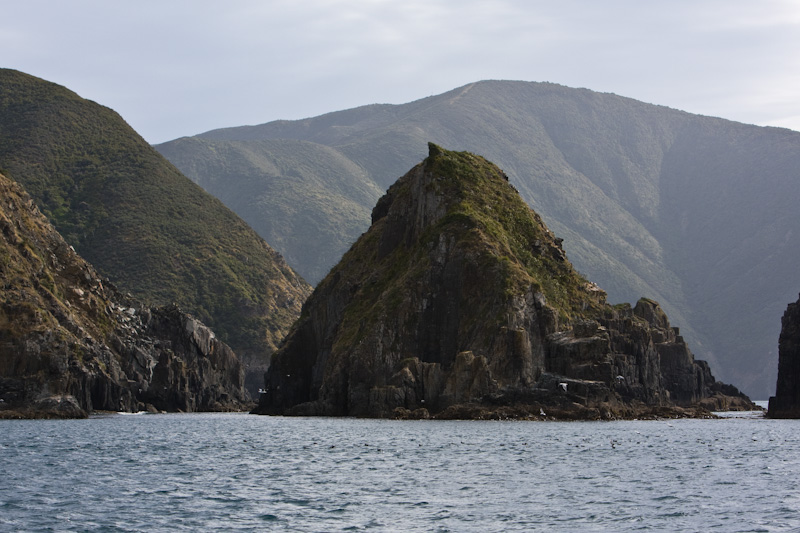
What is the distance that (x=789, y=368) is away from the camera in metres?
161

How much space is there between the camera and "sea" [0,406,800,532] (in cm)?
5141

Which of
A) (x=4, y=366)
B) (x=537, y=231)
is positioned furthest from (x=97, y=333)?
(x=537, y=231)

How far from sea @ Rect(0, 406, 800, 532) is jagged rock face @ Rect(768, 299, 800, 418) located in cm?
5268

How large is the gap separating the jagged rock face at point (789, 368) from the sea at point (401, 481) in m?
52.7

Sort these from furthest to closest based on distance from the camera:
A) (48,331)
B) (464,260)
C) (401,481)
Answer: (464,260) → (48,331) → (401,481)

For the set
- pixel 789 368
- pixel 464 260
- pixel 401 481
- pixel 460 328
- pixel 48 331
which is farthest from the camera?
pixel 464 260

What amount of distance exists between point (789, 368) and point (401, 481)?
11187cm

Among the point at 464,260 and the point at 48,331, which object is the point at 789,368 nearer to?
the point at 464,260

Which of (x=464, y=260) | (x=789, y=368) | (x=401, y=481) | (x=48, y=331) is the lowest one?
(x=401, y=481)

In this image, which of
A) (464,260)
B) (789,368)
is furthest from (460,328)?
(789,368)

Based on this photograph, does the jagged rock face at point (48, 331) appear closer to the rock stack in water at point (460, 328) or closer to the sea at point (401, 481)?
the rock stack in water at point (460, 328)

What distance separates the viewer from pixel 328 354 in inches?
6900

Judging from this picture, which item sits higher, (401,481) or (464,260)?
(464,260)

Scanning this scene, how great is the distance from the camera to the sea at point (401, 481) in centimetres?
5141
